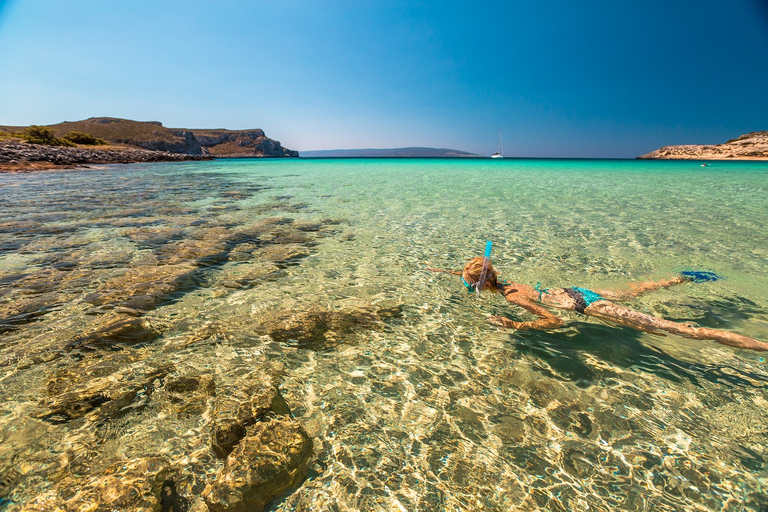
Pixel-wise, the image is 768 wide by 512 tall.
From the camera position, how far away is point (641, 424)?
12.1 feet

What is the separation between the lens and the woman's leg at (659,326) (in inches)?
206

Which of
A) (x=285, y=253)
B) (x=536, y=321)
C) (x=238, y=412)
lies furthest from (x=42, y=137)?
(x=536, y=321)

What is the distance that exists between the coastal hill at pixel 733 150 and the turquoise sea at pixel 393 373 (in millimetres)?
143094

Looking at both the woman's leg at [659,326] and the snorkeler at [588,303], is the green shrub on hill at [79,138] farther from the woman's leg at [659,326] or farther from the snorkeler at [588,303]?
the woman's leg at [659,326]

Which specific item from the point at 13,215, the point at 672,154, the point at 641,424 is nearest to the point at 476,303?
the point at 641,424

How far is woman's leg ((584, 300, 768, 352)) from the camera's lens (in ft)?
17.1

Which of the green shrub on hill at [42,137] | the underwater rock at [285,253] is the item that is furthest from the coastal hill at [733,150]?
the green shrub on hill at [42,137]

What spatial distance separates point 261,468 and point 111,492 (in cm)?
120

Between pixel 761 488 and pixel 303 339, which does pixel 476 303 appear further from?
pixel 761 488

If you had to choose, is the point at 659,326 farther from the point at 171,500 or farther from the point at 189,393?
the point at 189,393

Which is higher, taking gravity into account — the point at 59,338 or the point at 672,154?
the point at 672,154

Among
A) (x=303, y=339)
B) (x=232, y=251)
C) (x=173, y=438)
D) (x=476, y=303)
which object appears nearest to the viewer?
(x=173, y=438)

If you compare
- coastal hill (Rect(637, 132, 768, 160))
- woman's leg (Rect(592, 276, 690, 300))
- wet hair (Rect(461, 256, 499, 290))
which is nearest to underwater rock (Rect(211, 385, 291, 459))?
wet hair (Rect(461, 256, 499, 290))

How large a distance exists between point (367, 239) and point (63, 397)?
8.57 meters
